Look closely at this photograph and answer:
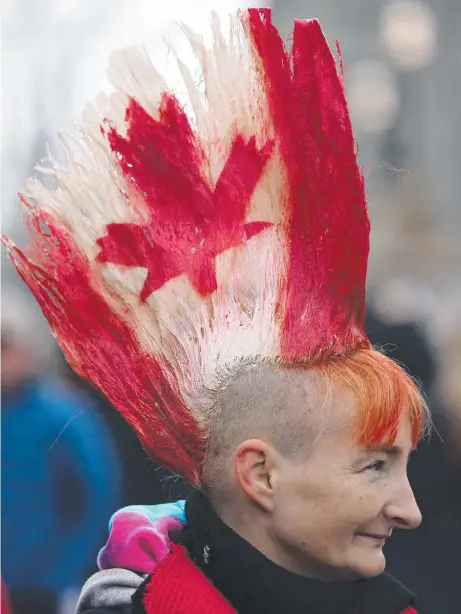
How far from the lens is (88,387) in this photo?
242 cm

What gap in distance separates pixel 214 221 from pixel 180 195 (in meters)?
0.06

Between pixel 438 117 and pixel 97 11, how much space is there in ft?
3.41

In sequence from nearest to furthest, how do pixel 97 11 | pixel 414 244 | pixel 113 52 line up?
pixel 113 52 < pixel 97 11 < pixel 414 244

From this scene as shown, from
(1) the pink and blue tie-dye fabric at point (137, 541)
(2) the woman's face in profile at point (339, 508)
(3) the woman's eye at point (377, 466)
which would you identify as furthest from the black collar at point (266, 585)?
(1) the pink and blue tie-dye fabric at point (137, 541)

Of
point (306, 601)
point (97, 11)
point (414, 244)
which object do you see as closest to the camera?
point (306, 601)

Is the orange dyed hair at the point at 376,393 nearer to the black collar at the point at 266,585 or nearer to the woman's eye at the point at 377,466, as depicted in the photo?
the woman's eye at the point at 377,466

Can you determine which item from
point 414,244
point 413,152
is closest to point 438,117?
point 413,152

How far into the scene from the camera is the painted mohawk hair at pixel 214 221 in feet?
4.15

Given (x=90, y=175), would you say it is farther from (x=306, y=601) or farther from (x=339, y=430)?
(x=306, y=601)

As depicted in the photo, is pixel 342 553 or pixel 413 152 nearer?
pixel 342 553

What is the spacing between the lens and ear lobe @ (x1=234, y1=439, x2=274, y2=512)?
1.24 m

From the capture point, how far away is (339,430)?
123 cm

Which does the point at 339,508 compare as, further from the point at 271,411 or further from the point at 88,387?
the point at 88,387

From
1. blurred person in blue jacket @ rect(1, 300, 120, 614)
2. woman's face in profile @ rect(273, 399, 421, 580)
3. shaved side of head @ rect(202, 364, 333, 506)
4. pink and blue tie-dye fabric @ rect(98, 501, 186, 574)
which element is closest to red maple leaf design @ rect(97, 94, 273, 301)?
shaved side of head @ rect(202, 364, 333, 506)
